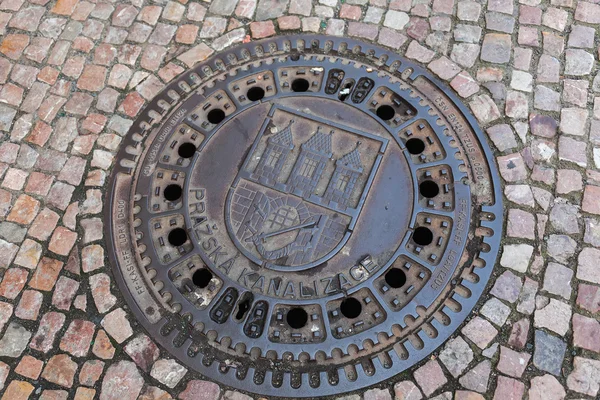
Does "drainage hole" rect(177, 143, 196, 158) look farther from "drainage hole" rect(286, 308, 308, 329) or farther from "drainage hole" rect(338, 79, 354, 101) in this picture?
"drainage hole" rect(286, 308, 308, 329)

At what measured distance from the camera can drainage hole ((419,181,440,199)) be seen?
9.86 ft

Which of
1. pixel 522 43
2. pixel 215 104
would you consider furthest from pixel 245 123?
pixel 522 43

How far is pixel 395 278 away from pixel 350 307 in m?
0.32

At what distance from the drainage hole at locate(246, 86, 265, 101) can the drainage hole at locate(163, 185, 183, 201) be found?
2.61 feet

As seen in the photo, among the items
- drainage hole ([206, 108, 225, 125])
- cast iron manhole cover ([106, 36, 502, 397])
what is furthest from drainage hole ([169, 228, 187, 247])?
drainage hole ([206, 108, 225, 125])

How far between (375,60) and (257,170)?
1169 mm

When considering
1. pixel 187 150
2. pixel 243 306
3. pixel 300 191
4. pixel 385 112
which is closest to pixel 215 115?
pixel 187 150

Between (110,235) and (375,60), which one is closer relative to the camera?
→ (110,235)

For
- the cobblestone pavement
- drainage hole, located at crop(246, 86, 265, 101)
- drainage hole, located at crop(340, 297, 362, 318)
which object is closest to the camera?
the cobblestone pavement

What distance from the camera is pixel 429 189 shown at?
9.92 feet

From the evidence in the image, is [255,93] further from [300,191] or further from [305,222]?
[305,222]

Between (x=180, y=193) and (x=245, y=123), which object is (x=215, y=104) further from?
(x=180, y=193)

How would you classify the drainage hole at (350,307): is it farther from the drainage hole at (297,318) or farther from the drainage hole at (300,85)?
the drainage hole at (300,85)

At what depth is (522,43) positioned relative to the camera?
3.40 metres
